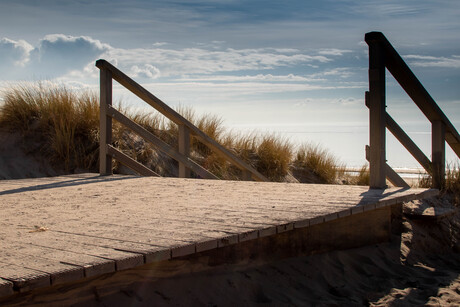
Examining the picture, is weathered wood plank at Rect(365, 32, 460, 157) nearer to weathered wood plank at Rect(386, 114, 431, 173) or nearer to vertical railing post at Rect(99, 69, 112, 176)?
weathered wood plank at Rect(386, 114, 431, 173)

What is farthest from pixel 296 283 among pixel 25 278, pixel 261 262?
pixel 25 278

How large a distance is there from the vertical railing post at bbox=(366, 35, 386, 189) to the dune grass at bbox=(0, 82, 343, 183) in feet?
16.2

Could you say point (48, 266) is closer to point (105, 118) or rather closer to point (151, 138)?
point (151, 138)

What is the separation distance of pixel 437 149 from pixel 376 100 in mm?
1337

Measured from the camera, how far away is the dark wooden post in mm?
4652

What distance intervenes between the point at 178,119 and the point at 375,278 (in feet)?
10.0

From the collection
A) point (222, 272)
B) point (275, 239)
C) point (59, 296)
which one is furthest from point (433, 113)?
point (59, 296)

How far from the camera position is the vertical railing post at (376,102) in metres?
4.66

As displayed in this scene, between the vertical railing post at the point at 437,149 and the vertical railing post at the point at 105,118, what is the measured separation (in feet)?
11.7

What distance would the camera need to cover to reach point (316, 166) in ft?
37.8

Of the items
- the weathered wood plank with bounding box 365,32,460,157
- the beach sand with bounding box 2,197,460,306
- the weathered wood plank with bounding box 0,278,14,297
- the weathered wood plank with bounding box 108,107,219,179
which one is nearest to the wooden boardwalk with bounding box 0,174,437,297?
the weathered wood plank with bounding box 0,278,14,297

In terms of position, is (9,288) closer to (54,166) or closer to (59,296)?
(59,296)

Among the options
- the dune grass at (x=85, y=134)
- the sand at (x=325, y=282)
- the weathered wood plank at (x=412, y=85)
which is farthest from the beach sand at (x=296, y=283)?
the dune grass at (x=85, y=134)

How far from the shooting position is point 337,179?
11.4 m
